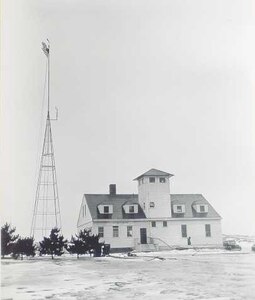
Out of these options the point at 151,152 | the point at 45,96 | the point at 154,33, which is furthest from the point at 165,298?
the point at 154,33

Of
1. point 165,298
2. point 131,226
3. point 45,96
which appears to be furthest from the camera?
point 131,226

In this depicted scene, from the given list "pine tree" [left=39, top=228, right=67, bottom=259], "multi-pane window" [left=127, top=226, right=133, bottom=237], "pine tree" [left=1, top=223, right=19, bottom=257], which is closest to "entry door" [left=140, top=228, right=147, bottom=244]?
"multi-pane window" [left=127, top=226, right=133, bottom=237]

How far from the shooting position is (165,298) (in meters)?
3.50

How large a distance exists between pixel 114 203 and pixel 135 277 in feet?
2.47

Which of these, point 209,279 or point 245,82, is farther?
point 245,82

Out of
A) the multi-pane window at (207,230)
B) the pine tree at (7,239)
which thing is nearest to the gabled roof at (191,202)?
the multi-pane window at (207,230)

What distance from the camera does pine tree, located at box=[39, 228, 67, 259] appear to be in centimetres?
411

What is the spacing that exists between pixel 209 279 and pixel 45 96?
2.29m

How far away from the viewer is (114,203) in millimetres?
4301

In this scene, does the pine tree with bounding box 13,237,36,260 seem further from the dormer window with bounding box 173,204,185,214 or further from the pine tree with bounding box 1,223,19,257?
the dormer window with bounding box 173,204,185,214

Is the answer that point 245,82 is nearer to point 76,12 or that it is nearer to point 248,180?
point 248,180

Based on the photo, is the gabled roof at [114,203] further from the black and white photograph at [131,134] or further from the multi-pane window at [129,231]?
the multi-pane window at [129,231]

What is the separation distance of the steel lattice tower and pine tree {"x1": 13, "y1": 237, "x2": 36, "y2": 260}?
0.07 metres

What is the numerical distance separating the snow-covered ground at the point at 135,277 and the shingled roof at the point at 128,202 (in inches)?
16.2
